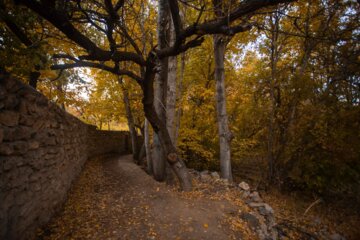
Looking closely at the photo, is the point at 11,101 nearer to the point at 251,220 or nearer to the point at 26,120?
the point at 26,120

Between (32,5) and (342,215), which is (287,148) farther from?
(32,5)

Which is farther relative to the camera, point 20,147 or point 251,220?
point 251,220

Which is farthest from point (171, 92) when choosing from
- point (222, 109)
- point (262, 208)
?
point (262, 208)

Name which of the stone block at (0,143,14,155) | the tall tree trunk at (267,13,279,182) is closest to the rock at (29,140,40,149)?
the stone block at (0,143,14,155)

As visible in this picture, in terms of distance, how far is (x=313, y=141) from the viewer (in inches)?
217

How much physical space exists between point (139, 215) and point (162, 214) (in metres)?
0.43

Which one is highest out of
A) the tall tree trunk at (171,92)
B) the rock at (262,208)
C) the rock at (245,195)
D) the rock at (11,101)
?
the tall tree trunk at (171,92)

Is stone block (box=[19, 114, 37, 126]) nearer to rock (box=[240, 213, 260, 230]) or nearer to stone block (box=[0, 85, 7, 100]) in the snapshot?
stone block (box=[0, 85, 7, 100])

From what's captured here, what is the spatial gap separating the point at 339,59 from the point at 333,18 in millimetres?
1354

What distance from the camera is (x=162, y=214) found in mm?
3416

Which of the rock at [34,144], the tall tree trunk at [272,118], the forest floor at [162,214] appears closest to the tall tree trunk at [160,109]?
the forest floor at [162,214]

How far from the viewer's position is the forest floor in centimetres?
289

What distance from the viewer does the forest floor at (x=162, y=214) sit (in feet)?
9.48

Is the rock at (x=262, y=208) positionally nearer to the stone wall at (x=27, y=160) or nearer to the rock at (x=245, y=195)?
the rock at (x=245, y=195)
